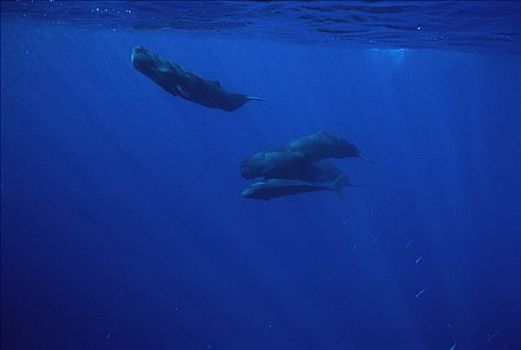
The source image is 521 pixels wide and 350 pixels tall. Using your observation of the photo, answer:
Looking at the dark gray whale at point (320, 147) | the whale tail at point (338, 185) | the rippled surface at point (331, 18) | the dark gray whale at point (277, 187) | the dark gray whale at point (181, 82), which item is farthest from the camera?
the rippled surface at point (331, 18)

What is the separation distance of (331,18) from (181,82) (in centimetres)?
988

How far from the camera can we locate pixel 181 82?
8.96 metres

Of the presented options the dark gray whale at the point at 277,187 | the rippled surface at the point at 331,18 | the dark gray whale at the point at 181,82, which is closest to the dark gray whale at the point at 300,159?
the dark gray whale at the point at 277,187

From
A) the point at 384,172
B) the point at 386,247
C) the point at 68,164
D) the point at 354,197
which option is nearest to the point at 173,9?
the point at 386,247

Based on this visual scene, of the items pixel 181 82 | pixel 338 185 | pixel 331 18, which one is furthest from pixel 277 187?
pixel 331 18

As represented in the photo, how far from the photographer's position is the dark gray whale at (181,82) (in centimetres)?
823

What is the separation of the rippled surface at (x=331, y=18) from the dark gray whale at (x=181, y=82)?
578 centimetres

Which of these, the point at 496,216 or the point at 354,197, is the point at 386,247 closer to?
the point at 354,197

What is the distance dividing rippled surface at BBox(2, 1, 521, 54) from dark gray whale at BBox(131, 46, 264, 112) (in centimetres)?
578

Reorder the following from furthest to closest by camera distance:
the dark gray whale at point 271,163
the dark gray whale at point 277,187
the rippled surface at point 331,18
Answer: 1. the rippled surface at point 331,18
2. the dark gray whale at point 271,163
3. the dark gray whale at point 277,187

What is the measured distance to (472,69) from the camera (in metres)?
42.7

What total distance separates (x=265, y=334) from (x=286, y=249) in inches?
386

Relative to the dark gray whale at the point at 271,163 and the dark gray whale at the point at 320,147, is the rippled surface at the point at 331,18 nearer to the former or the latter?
the dark gray whale at the point at 320,147

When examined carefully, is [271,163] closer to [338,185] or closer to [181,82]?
[338,185]
